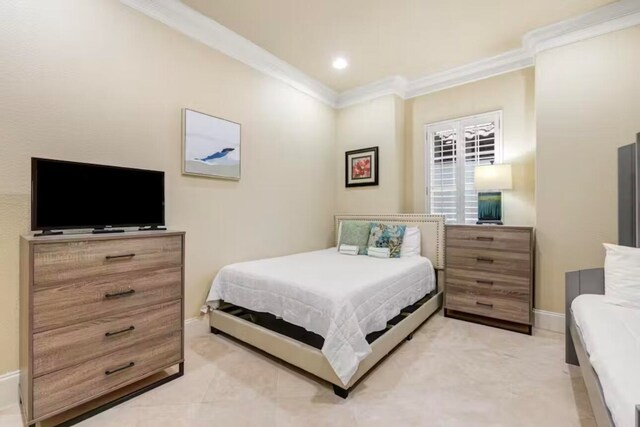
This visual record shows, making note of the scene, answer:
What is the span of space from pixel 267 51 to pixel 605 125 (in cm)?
326

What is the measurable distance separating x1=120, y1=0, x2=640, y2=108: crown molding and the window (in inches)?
20.8

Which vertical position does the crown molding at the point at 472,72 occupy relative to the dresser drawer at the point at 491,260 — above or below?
above

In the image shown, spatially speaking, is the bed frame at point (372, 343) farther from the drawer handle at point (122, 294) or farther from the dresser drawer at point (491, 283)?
the drawer handle at point (122, 294)

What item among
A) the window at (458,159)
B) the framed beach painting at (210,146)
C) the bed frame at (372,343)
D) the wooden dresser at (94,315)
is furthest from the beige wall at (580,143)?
the wooden dresser at (94,315)

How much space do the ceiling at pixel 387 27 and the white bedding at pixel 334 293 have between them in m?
2.21

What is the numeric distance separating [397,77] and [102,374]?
4.01 metres

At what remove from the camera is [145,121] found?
7.73ft

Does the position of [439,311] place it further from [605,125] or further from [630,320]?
[605,125]

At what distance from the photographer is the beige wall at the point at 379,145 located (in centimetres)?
390

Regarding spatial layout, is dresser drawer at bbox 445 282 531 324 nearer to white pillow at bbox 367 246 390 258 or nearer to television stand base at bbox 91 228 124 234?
white pillow at bbox 367 246 390 258

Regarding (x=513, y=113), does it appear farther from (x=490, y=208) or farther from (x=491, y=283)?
(x=491, y=283)

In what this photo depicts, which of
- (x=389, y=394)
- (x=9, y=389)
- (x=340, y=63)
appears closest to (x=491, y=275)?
(x=389, y=394)

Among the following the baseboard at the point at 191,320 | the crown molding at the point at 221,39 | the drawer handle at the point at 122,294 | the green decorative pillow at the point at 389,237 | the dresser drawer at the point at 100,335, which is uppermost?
the crown molding at the point at 221,39

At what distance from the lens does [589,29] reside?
263cm
